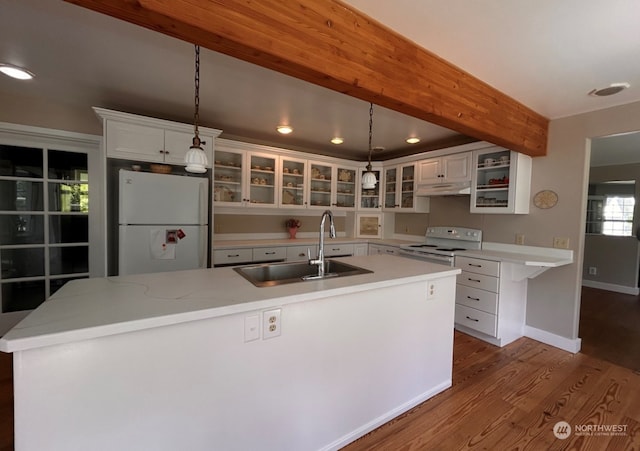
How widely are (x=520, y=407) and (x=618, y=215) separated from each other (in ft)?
16.0

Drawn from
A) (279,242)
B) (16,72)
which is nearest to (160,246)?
(279,242)

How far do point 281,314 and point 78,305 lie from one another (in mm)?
836

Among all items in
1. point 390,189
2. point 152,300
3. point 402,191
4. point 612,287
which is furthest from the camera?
point 612,287

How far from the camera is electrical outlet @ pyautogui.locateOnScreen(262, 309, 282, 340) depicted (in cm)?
137

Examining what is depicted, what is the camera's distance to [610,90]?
219 centimetres

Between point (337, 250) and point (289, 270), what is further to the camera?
point (337, 250)

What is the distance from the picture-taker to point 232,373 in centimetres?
129

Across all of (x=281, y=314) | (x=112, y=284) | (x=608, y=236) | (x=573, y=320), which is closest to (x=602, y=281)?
(x=608, y=236)

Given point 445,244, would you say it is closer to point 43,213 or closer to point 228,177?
point 228,177

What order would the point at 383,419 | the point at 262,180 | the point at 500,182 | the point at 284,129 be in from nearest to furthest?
1. the point at 383,419
2. the point at 500,182
3. the point at 284,129
4. the point at 262,180

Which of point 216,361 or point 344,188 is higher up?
point 344,188

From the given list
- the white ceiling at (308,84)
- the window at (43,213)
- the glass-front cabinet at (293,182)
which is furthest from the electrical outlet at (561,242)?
the window at (43,213)

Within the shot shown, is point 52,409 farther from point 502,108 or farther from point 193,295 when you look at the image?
point 502,108

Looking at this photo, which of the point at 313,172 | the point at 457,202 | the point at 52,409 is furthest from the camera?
the point at 313,172
